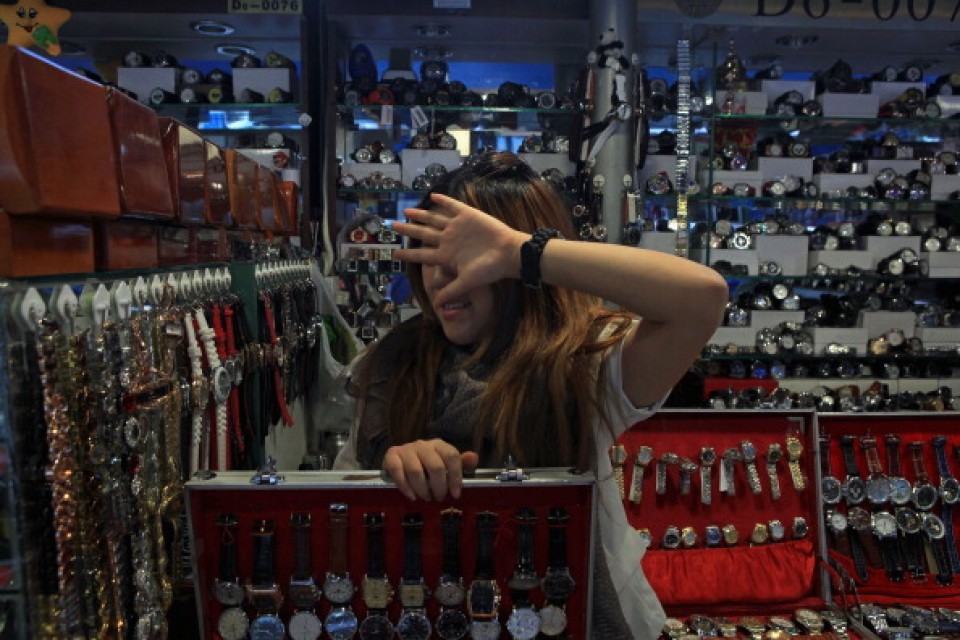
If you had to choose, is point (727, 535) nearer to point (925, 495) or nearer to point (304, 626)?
point (925, 495)

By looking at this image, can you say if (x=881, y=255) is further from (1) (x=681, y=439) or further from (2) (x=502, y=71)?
(1) (x=681, y=439)

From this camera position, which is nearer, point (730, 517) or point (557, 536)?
point (557, 536)

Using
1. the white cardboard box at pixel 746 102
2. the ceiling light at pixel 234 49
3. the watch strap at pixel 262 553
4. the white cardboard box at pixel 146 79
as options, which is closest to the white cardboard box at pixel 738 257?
the white cardboard box at pixel 746 102

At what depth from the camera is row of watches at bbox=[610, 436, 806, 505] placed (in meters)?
1.97

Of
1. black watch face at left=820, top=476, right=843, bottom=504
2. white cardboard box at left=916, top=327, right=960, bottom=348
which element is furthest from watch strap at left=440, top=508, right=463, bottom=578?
white cardboard box at left=916, top=327, right=960, bottom=348

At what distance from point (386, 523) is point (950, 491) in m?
1.75

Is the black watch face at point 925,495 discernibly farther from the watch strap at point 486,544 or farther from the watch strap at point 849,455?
the watch strap at point 486,544

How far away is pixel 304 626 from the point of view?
36.2 inches


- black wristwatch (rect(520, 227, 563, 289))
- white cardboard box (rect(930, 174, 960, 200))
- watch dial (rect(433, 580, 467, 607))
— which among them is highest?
white cardboard box (rect(930, 174, 960, 200))

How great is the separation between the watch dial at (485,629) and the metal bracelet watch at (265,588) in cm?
23

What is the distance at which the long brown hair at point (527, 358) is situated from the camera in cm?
108

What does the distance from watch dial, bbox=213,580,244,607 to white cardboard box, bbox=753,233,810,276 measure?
3865 millimetres

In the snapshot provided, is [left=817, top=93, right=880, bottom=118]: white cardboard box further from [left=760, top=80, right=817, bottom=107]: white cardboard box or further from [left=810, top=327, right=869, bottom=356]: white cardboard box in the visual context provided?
[left=810, top=327, right=869, bottom=356]: white cardboard box

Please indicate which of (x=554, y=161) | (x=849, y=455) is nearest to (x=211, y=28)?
(x=554, y=161)
